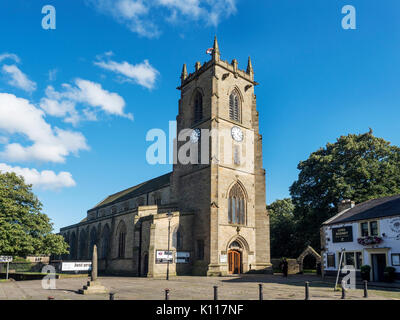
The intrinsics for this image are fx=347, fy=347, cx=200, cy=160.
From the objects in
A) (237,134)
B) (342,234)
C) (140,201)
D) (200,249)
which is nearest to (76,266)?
(200,249)

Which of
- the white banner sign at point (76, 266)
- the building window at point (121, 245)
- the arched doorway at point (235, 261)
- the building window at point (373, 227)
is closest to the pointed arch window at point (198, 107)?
the arched doorway at point (235, 261)

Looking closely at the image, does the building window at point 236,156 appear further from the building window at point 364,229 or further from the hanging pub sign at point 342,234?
the building window at point 364,229

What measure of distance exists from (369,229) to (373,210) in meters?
1.97

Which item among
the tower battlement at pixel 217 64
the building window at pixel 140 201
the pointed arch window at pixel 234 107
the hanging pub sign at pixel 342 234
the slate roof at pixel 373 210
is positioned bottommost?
the hanging pub sign at pixel 342 234

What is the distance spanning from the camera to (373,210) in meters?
28.3

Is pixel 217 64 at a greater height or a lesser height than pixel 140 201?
greater

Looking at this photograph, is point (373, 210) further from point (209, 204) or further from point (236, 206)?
point (209, 204)

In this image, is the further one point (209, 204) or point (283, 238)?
point (283, 238)

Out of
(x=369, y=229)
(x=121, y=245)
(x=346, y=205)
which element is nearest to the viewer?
(x=369, y=229)

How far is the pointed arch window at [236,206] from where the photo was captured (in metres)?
38.9

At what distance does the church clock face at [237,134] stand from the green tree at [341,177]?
431 inches

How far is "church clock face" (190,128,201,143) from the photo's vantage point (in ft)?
138
